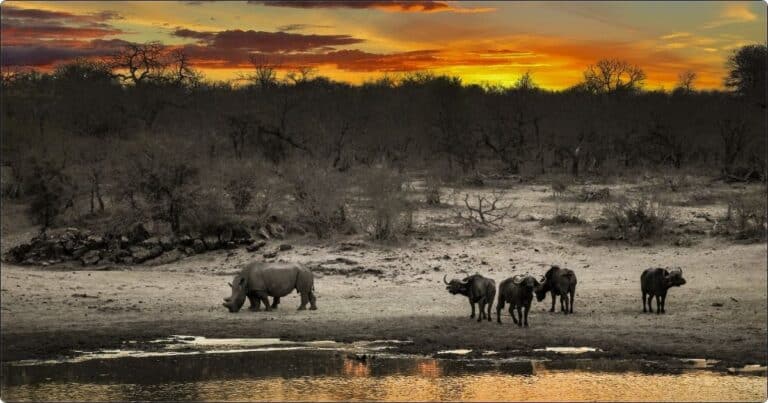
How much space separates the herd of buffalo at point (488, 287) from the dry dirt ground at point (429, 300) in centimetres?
34

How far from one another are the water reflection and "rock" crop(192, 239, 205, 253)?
11496mm

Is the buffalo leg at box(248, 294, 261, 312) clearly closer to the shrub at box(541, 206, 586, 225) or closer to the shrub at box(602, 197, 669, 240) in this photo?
the shrub at box(602, 197, 669, 240)

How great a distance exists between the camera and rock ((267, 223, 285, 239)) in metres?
28.4

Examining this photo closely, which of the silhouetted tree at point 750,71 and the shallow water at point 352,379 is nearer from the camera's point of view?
the shallow water at point 352,379

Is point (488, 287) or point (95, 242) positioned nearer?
point (488, 287)

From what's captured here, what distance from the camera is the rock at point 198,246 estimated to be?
90.6 feet

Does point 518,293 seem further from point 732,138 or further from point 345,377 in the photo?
point 732,138

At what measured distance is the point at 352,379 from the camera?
1475cm

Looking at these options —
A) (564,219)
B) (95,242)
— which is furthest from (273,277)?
(564,219)

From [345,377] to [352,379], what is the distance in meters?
0.17

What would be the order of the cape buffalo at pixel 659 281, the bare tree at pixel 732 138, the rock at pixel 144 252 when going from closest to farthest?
the cape buffalo at pixel 659 281 < the rock at pixel 144 252 < the bare tree at pixel 732 138

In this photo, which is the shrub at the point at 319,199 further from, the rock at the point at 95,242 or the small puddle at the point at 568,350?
the small puddle at the point at 568,350

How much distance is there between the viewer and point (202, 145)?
1737 inches

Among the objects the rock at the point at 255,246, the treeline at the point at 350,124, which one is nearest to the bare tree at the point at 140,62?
the treeline at the point at 350,124
